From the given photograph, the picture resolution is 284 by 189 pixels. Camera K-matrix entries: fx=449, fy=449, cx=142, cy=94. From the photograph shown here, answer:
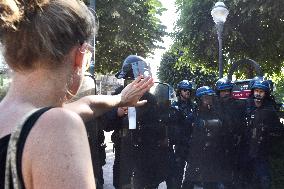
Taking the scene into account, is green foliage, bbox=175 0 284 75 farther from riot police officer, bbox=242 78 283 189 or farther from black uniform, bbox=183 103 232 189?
black uniform, bbox=183 103 232 189

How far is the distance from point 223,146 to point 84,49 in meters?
5.26

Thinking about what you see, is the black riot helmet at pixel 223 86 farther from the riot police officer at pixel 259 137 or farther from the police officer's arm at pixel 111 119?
the police officer's arm at pixel 111 119

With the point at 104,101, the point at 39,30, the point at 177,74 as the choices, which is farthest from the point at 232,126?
the point at 177,74

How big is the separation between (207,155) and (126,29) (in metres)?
8.31

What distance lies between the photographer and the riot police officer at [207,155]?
618 cm

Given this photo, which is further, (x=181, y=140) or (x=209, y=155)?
(x=181, y=140)

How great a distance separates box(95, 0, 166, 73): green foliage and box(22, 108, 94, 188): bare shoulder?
12.1m

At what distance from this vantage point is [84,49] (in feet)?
3.92

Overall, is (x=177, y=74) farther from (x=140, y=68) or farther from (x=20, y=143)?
(x=20, y=143)

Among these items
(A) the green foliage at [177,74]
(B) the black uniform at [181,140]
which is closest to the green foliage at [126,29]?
(B) the black uniform at [181,140]

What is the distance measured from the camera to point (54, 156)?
0.92 m

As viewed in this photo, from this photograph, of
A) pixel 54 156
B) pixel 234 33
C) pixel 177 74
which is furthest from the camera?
pixel 177 74

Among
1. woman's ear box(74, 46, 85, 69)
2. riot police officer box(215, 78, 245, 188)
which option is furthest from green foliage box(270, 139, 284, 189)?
woman's ear box(74, 46, 85, 69)

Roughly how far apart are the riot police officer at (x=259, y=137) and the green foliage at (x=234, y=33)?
4.50 metres
